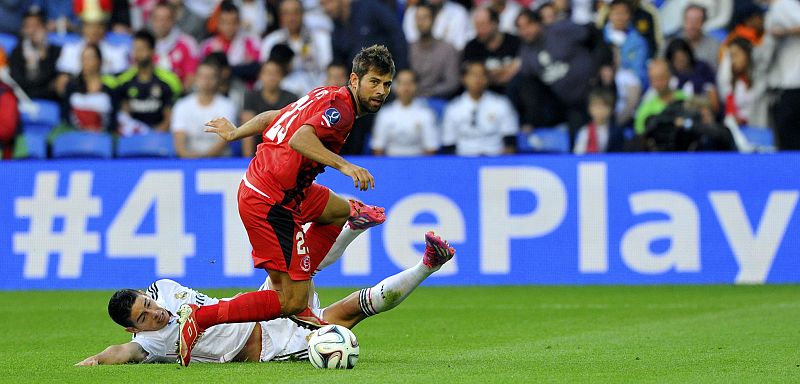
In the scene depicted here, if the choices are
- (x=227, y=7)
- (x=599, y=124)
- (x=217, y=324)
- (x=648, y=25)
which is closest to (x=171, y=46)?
(x=227, y=7)

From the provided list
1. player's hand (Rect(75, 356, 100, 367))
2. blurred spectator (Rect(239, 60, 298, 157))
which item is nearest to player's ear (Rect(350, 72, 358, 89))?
player's hand (Rect(75, 356, 100, 367))

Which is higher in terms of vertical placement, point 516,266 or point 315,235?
point 315,235

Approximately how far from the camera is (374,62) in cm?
783

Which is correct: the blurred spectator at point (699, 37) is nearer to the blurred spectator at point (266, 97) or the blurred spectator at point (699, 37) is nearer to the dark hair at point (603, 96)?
the dark hair at point (603, 96)

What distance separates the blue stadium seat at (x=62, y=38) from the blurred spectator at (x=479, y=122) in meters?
5.51

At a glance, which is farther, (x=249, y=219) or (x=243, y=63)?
(x=243, y=63)

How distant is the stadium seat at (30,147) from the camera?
633 inches

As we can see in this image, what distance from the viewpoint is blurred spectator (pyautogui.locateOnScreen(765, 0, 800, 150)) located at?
50.6ft

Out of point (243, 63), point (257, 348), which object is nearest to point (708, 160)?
point (243, 63)

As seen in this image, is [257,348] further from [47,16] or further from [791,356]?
[47,16]

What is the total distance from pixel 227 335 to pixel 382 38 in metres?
8.81

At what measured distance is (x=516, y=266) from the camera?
14.3 m

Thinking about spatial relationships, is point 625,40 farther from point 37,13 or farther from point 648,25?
point 37,13

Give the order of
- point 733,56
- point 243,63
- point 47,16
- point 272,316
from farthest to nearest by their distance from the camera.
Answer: point 47,16, point 243,63, point 733,56, point 272,316
